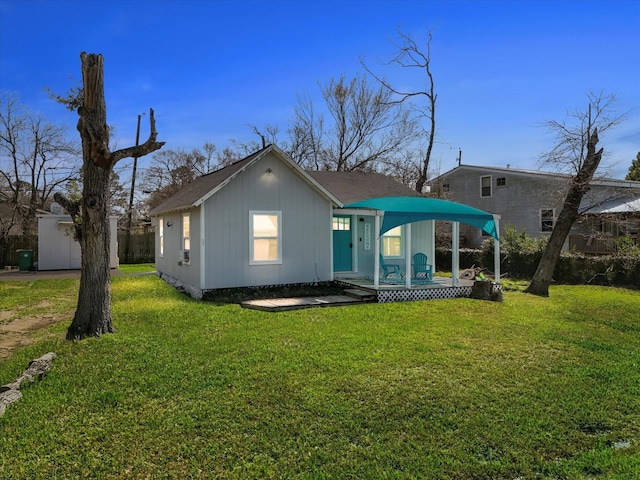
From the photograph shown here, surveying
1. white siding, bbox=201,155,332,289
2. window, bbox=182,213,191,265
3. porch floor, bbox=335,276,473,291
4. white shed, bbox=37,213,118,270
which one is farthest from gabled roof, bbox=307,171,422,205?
white shed, bbox=37,213,118,270

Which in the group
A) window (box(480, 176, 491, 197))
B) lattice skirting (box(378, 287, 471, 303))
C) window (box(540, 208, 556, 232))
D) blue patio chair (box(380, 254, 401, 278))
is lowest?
lattice skirting (box(378, 287, 471, 303))

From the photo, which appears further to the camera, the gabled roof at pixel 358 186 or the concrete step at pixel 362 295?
the gabled roof at pixel 358 186

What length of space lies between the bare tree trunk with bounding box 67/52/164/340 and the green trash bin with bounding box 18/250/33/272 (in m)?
15.6

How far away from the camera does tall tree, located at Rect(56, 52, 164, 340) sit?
270 inches

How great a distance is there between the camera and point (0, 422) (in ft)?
13.0

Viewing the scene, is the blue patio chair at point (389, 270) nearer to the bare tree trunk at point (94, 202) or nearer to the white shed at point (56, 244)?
the bare tree trunk at point (94, 202)

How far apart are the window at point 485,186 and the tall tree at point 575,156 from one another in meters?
12.5

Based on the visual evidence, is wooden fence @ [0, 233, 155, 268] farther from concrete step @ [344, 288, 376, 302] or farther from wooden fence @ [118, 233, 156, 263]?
concrete step @ [344, 288, 376, 302]

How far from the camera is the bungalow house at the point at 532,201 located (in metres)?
19.3

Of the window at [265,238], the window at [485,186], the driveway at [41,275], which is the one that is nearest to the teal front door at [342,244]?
the window at [265,238]

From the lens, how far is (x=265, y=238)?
11.6 metres

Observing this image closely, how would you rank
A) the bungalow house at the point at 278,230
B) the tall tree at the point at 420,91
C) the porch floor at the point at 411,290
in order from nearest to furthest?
the porch floor at the point at 411,290, the bungalow house at the point at 278,230, the tall tree at the point at 420,91

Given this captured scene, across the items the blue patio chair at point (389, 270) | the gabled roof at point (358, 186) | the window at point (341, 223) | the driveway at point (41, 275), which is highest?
the gabled roof at point (358, 186)

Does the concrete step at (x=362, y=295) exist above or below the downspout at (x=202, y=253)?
below
